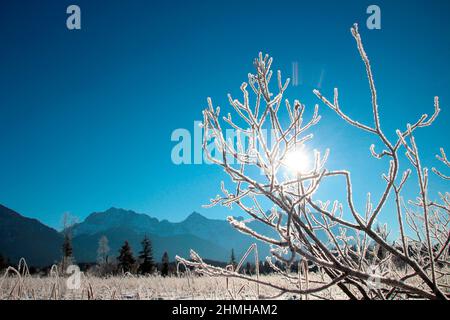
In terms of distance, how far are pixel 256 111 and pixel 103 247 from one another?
64630 millimetres
